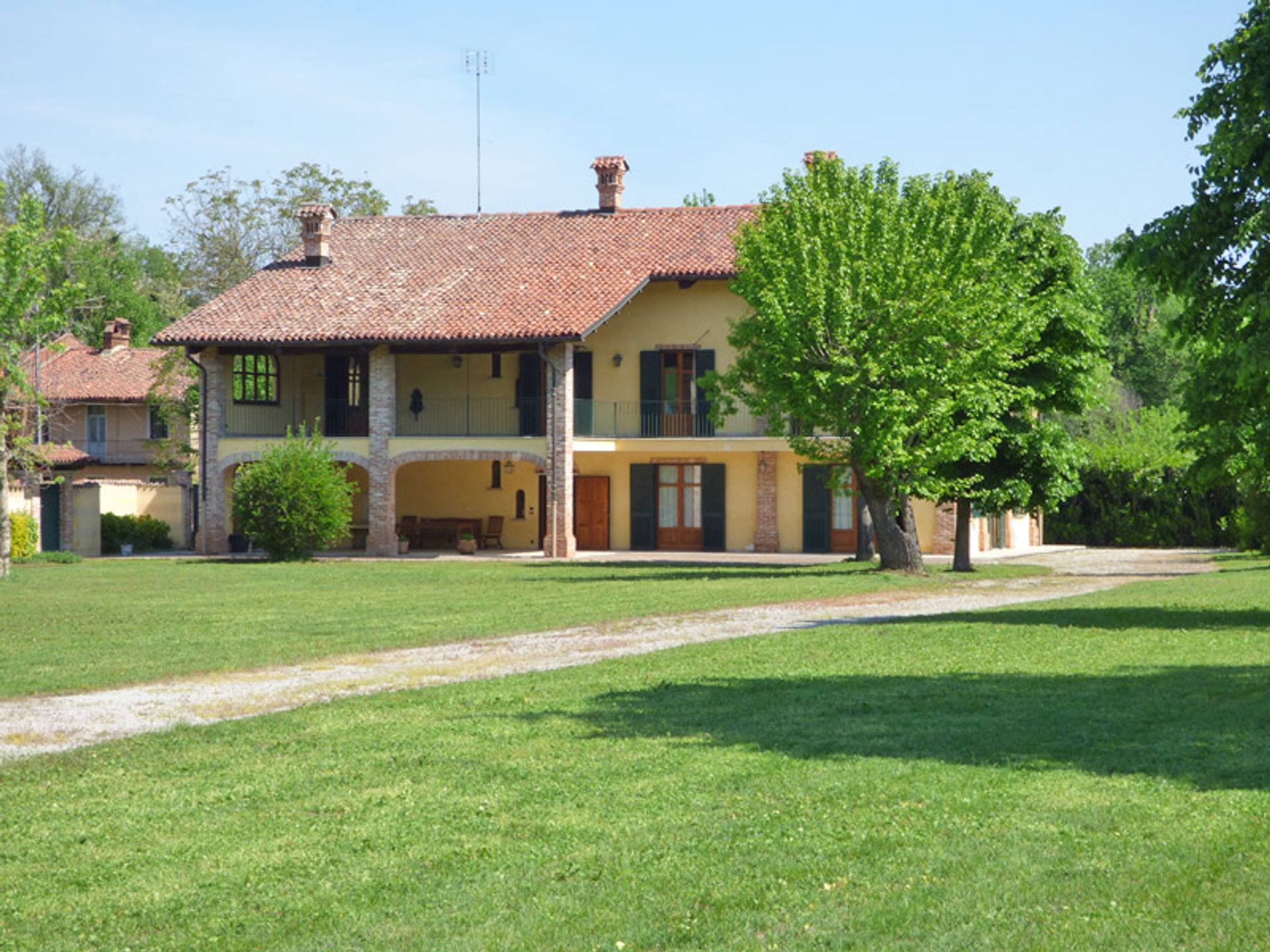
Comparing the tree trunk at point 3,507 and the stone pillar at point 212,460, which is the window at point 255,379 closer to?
the stone pillar at point 212,460

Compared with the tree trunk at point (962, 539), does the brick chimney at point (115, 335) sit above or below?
above

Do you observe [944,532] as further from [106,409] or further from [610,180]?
[106,409]

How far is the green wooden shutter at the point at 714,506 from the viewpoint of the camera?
42.5 m

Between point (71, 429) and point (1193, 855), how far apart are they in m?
57.3

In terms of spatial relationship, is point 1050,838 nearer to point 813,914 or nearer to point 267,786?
point 813,914

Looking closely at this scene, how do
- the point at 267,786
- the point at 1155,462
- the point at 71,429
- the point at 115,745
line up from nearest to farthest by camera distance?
the point at 267,786
the point at 115,745
the point at 1155,462
the point at 71,429

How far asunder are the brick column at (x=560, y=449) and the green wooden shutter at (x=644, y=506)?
3.54 m

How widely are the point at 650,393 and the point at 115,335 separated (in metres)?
29.2

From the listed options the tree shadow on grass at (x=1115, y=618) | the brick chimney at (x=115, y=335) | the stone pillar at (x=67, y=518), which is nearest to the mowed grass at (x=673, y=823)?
the tree shadow on grass at (x=1115, y=618)

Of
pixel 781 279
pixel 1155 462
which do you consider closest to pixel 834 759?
pixel 781 279

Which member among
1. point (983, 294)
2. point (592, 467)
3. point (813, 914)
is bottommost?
point (813, 914)

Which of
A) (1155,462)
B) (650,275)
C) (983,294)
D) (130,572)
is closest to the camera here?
(983,294)

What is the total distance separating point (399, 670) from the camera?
561 inches

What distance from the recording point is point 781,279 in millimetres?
29422
